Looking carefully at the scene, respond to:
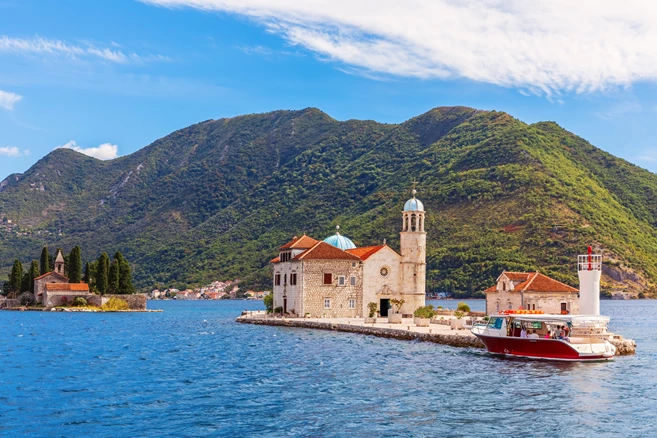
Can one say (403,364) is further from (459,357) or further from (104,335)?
(104,335)

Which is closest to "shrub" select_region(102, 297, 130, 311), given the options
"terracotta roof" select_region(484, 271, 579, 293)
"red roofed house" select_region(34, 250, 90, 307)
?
"red roofed house" select_region(34, 250, 90, 307)

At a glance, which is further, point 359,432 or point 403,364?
point 403,364

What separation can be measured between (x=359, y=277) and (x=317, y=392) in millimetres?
33983

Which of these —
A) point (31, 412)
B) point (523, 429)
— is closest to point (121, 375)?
point (31, 412)

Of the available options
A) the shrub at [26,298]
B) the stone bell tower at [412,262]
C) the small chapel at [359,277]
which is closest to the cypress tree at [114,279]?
the shrub at [26,298]

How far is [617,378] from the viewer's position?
36781mm

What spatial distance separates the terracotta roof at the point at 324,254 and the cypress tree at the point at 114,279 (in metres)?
51.7

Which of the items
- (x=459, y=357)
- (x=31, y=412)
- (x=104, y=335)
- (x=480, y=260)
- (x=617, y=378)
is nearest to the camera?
(x=31, y=412)

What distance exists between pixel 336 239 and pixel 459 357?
31837 millimetres

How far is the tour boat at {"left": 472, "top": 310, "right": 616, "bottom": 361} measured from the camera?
43.0m

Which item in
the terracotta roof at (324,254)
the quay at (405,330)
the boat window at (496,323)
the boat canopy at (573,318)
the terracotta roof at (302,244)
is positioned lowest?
the quay at (405,330)

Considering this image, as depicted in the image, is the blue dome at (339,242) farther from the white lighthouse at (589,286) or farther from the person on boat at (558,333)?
the person on boat at (558,333)

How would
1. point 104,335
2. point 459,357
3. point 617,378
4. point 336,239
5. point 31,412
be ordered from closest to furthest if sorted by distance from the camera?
1. point 31,412
2. point 617,378
3. point 459,357
4. point 104,335
5. point 336,239

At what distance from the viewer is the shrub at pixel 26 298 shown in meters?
115
